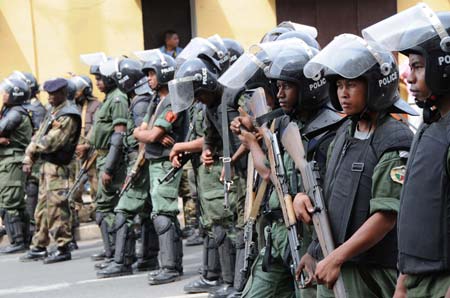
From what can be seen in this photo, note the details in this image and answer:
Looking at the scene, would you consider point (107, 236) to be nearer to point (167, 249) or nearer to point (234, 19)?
point (167, 249)

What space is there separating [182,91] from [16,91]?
463 cm

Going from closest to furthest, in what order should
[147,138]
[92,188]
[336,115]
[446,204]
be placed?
1. [446,204]
2. [336,115]
3. [147,138]
4. [92,188]

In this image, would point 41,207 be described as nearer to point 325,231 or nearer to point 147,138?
point 147,138

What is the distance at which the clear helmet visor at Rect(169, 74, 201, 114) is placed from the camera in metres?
6.79

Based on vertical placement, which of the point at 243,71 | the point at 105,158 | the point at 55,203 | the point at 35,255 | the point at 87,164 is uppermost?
the point at 243,71

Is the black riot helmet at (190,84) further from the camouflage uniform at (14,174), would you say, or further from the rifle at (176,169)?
the camouflage uniform at (14,174)

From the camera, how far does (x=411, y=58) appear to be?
3.42m

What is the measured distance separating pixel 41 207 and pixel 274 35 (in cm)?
409

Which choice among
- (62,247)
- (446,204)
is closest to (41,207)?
(62,247)

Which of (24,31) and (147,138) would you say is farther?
(24,31)

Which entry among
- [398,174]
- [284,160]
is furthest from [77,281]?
[398,174]

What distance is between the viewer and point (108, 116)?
9.09 meters

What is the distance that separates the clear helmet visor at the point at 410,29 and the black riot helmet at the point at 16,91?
25.8 feet

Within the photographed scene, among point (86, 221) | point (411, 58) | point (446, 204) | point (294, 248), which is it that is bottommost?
point (86, 221)
